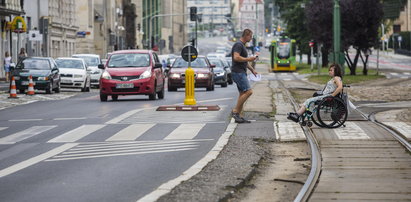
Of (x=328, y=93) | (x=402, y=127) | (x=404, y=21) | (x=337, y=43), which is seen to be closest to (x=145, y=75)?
(x=328, y=93)

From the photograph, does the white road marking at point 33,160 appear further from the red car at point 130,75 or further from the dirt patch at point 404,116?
the red car at point 130,75

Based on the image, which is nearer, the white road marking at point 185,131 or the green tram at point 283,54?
the white road marking at point 185,131

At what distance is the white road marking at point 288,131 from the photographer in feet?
53.7

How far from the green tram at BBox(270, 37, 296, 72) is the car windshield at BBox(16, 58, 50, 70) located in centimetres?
5129

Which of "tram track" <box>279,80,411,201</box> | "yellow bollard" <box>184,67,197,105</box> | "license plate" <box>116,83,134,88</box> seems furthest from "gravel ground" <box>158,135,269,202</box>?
"license plate" <box>116,83,134,88</box>

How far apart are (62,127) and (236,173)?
8374 millimetres

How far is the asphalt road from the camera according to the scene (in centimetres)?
1018

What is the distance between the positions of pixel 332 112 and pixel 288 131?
1143 mm

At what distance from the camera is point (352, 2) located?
6197cm

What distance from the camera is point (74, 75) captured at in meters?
42.6

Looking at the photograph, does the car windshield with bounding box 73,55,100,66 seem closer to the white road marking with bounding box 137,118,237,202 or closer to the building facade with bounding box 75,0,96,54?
the white road marking with bounding box 137,118,237,202

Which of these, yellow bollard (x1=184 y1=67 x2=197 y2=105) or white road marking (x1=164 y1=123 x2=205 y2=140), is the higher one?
yellow bollard (x1=184 y1=67 x2=197 y2=105)

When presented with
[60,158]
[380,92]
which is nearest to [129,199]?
[60,158]

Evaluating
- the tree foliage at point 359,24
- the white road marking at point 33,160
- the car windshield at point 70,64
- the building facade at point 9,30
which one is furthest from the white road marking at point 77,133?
the tree foliage at point 359,24
